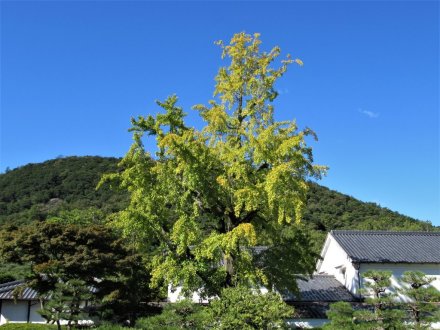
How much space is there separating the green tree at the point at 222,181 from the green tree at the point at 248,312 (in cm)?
168

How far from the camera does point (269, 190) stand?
12148mm

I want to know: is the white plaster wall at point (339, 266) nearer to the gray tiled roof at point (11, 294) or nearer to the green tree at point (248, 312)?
the green tree at point (248, 312)

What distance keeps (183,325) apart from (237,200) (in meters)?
4.06

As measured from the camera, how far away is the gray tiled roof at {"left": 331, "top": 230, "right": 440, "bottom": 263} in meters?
22.9

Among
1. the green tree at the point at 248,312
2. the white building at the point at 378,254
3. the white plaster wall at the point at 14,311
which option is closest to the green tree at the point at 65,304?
the green tree at the point at 248,312

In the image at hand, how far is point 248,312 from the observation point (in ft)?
36.4

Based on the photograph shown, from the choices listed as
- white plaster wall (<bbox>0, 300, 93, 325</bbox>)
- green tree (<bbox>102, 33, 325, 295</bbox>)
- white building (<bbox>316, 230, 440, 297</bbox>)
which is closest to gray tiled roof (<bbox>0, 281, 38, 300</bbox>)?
white plaster wall (<bbox>0, 300, 93, 325</bbox>)

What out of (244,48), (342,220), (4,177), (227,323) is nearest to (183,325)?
(227,323)

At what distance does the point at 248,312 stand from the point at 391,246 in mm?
16149

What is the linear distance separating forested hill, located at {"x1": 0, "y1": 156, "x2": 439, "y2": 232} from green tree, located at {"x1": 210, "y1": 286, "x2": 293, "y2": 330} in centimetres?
2818

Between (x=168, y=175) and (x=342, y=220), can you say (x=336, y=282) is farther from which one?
(x=342, y=220)

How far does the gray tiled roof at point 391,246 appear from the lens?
22.9 metres

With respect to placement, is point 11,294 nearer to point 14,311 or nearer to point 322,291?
point 14,311

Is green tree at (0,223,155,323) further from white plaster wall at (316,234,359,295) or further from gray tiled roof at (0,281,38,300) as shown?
white plaster wall at (316,234,359,295)
